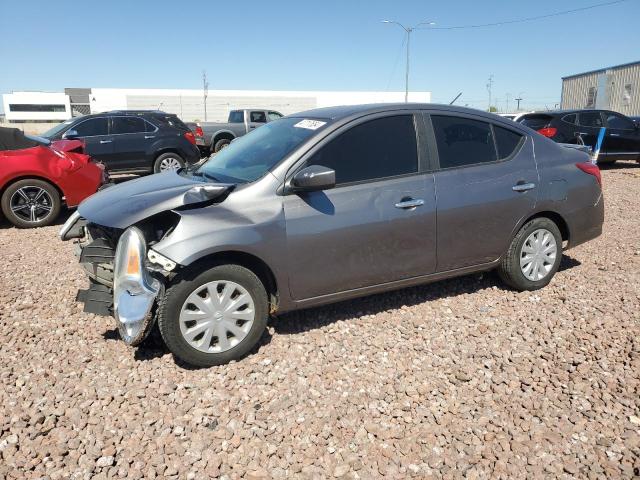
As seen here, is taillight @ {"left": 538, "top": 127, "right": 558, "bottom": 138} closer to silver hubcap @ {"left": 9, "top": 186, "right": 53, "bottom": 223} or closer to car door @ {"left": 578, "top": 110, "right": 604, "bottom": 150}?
car door @ {"left": 578, "top": 110, "right": 604, "bottom": 150}

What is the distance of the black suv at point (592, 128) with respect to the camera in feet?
42.2

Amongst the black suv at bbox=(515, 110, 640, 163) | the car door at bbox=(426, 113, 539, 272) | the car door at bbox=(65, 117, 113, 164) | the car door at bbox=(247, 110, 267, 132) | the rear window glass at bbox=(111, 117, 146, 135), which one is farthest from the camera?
the car door at bbox=(247, 110, 267, 132)

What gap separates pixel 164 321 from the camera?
3195 mm

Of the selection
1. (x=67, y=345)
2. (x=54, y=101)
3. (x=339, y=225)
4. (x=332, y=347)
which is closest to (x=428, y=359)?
(x=332, y=347)

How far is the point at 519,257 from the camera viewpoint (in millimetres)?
4477

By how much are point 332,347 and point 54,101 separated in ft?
288

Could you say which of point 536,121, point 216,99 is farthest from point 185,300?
point 216,99

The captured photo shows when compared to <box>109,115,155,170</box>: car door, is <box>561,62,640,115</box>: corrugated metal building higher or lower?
higher

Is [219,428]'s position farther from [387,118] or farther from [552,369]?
[387,118]

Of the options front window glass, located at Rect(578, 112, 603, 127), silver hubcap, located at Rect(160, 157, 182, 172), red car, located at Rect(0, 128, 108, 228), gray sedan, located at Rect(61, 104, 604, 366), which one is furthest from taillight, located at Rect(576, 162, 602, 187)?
front window glass, located at Rect(578, 112, 603, 127)

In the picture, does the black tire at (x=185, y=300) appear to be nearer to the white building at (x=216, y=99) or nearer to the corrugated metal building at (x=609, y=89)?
the corrugated metal building at (x=609, y=89)

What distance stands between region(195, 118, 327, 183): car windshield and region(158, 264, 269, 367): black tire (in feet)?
2.40

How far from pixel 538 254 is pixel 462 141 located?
1.30 meters

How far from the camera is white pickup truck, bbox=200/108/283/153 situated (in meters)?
17.8
